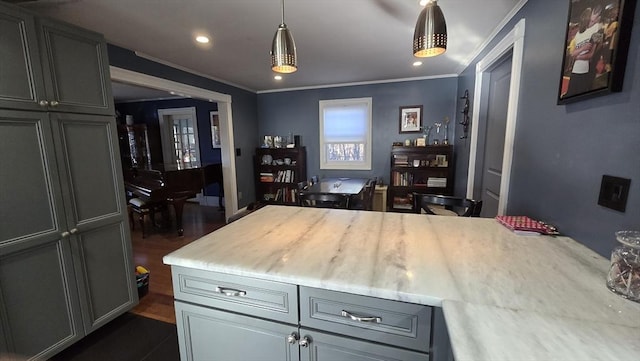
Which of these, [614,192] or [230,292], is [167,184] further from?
[614,192]

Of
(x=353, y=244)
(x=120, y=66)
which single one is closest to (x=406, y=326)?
(x=353, y=244)

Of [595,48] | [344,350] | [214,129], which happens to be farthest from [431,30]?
[214,129]

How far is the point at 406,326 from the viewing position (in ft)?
2.65

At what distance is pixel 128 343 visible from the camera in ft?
6.06

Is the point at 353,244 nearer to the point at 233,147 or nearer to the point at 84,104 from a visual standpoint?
the point at 84,104

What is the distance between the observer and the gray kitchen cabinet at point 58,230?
143 centimetres

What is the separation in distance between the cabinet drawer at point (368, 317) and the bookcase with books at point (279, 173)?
412cm

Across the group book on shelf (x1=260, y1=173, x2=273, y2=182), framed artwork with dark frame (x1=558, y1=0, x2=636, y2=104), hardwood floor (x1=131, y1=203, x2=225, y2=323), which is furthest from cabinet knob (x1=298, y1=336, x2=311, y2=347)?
book on shelf (x1=260, y1=173, x2=273, y2=182)

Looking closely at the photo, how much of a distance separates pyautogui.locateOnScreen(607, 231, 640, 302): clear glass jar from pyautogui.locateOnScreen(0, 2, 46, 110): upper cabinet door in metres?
2.75

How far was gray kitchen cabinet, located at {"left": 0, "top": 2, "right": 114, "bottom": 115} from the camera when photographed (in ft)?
4.56

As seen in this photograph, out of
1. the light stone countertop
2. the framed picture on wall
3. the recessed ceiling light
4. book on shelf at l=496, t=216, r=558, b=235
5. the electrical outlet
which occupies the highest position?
the recessed ceiling light

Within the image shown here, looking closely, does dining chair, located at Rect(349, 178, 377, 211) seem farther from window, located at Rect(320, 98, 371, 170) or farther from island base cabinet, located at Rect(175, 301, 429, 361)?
island base cabinet, located at Rect(175, 301, 429, 361)

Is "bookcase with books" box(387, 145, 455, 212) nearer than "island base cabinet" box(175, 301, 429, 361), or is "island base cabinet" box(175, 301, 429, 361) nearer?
"island base cabinet" box(175, 301, 429, 361)

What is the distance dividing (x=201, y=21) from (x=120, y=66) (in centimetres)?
125
